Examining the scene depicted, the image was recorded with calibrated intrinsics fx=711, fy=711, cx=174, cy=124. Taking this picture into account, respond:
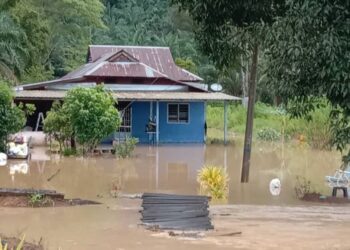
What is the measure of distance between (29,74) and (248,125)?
2498 cm

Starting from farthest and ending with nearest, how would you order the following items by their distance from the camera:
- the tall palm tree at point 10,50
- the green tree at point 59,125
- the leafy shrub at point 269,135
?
the leafy shrub at point 269,135 → the tall palm tree at point 10,50 → the green tree at point 59,125

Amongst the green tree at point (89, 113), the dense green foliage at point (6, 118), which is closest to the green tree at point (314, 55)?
the green tree at point (89, 113)

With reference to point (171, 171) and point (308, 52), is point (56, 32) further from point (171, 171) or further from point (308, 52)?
point (308, 52)

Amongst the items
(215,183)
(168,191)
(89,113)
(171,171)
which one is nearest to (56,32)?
(89,113)

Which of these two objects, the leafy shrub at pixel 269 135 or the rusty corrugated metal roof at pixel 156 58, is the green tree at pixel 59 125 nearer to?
the rusty corrugated metal roof at pixel 156 58

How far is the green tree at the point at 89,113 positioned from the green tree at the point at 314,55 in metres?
16.4

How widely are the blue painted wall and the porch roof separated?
31.1 inches

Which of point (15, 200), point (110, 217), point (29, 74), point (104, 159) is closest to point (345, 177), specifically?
point (110, 217)

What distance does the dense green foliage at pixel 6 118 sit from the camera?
23438mm

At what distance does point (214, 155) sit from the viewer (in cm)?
2672

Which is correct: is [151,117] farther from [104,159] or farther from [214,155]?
[104,159]

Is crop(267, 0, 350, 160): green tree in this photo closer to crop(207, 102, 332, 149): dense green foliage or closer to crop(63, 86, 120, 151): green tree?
crop(63, 86, 120, 151): green tree

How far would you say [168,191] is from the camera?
665 inches

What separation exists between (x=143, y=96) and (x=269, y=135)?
6.99 m
